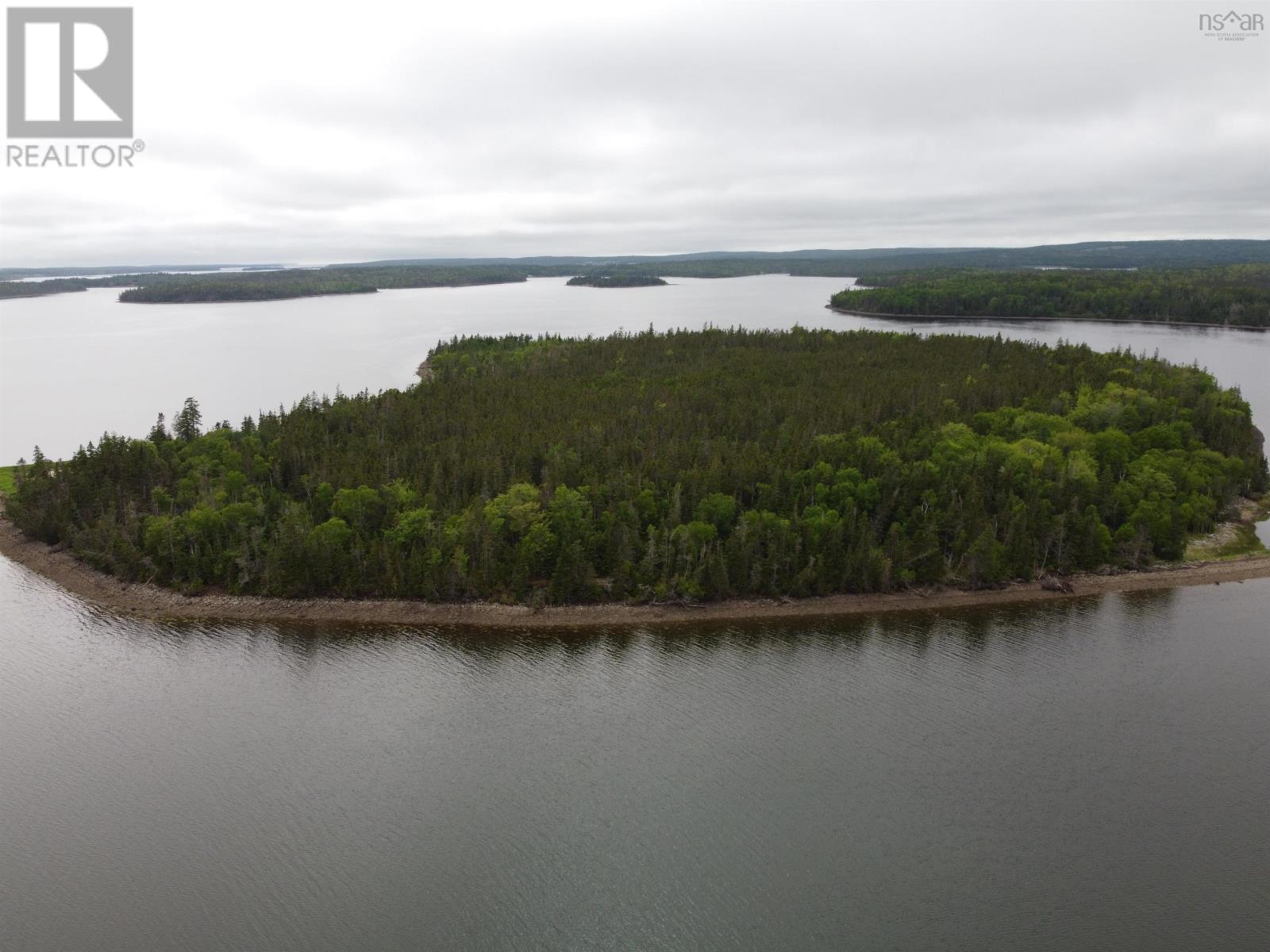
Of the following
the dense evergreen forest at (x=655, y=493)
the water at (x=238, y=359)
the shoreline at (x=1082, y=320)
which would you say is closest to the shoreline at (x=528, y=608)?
the dense evergreen forest at (x=655, y=493)

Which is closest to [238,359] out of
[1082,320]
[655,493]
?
[655,493]

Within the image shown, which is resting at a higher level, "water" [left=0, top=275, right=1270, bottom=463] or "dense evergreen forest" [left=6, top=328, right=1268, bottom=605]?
"water" [left=0, top=275, right=1270, bottom=463]

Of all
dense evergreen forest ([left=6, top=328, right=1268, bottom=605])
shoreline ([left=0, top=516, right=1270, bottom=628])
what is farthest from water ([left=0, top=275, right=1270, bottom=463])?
shoreline ([left=0, top=516, right=1270, bottom=628])

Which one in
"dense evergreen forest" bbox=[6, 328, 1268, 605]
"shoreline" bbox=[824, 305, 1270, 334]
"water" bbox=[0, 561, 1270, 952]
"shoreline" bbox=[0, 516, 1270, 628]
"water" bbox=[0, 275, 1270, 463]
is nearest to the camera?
"water" bbox=[0, 561, 1270, 952]

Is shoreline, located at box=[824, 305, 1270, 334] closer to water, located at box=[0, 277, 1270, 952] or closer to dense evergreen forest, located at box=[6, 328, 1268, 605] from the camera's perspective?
dense evergreen forest, located at box=[6, 328, 1268, 605]

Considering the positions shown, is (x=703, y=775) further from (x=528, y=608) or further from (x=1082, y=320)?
(x=1082, y=320)

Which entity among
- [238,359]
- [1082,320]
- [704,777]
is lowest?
[704,777]
